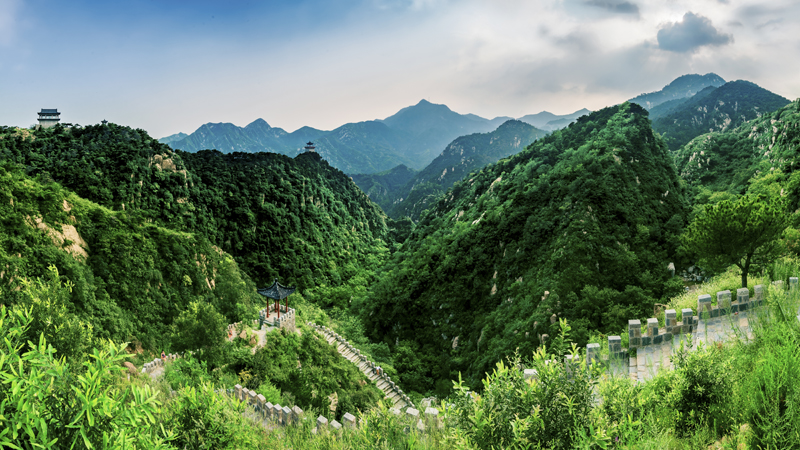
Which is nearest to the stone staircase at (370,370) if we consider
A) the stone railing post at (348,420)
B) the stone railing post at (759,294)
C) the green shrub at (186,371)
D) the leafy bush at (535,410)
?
the green shrub at (186,371)

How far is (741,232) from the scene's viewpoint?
16.1 m

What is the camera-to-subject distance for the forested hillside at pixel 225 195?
140 ft

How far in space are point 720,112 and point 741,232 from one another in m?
144

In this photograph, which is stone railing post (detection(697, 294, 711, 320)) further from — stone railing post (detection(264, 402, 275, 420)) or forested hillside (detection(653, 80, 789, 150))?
forested hillside (detection(653, 80, 789, 150))

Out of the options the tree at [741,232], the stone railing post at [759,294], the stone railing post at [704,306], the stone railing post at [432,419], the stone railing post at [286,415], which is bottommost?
the stone railing post at [286,415]

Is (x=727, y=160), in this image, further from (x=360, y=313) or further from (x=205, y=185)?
(x=205, y=185)

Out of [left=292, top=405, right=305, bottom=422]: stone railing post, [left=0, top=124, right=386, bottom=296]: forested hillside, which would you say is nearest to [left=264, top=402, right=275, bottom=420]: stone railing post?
[left=292, top=405, right=305, bottom=422]: stone railing post

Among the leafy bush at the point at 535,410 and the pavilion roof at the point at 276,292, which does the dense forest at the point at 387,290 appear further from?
the pavilion roof at the point at 276,292

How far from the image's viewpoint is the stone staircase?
30995mm

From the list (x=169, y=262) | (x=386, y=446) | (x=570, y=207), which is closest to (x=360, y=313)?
(x=169, y=262)

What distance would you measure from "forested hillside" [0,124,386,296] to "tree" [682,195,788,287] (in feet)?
154

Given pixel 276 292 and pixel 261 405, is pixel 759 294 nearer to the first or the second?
pixel 261 405

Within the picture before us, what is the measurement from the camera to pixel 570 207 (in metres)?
41.7

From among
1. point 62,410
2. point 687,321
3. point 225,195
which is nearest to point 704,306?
point 687,321
